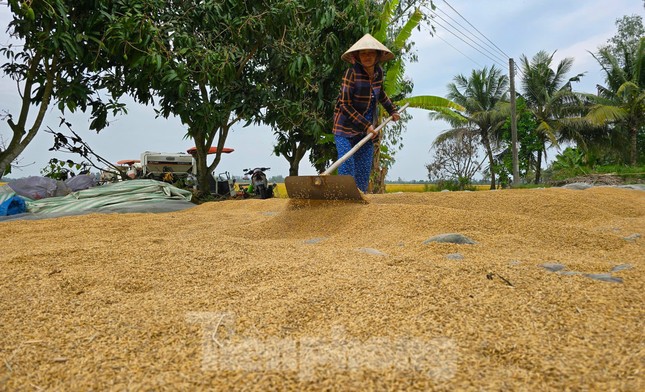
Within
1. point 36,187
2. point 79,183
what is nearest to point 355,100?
point 36,187

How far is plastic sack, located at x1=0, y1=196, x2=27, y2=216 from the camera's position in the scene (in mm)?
4723

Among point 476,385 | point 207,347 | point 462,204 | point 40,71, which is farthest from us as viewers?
point 40,71

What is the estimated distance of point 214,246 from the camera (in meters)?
2.18

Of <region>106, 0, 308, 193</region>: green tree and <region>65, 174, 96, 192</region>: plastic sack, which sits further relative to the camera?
<region>65, 174, 96, 192</region>: plastic sack

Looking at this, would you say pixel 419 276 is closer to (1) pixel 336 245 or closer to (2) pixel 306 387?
(2) pixel 306 387

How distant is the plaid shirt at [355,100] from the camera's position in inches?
149

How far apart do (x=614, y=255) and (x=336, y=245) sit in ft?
4.09

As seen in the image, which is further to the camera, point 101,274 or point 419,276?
point 101,274

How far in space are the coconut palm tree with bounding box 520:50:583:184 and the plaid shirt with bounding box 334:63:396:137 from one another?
1823cm

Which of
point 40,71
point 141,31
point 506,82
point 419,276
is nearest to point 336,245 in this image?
point 419,276

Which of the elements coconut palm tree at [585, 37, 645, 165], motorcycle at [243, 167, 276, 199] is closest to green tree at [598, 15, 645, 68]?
coconut palm tree at [585, 37, 645, 165]

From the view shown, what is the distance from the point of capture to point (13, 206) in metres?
4.85

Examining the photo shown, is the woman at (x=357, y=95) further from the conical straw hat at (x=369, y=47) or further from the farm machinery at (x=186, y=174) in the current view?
the farm machinery at (x=186, y=174)

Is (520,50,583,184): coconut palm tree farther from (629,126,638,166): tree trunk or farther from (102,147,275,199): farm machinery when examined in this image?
(102,147,275,199): farm machinery
